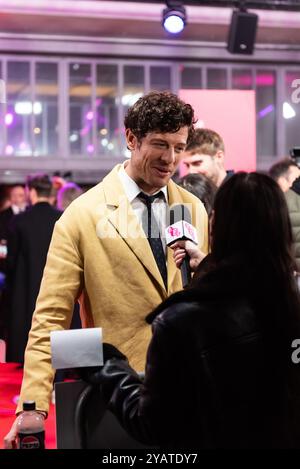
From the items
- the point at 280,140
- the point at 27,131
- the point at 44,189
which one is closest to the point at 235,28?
the point at 280,140

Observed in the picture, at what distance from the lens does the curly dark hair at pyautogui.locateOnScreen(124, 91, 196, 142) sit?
1.76 m

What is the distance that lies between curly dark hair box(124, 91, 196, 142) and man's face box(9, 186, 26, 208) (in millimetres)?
4446

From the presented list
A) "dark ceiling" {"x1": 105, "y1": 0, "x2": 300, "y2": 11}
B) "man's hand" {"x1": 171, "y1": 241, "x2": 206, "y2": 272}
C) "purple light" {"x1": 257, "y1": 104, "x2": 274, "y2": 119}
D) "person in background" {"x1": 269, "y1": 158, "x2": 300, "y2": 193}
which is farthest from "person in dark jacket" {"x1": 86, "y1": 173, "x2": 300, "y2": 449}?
"purple light" {"x1": 257, "y1": 104, "x2": 274, "y2": 119}

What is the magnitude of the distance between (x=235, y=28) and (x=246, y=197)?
4630 millimetres

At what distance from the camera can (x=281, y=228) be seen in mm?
1365

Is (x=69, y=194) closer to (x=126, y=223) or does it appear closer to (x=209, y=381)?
(x=126, y=223)

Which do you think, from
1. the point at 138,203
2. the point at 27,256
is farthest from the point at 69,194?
the point at 138,203

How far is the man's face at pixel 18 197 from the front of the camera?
6121mm

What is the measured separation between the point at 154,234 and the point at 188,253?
0.16 m

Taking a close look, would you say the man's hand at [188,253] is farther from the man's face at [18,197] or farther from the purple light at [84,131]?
the purple light at [84,131]

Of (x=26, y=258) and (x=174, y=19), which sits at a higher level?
(x=174, y=19)

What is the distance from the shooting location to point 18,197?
20.1 feet

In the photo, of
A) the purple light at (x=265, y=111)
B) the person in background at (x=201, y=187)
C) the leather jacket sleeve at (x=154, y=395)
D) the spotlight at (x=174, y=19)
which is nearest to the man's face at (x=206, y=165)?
the person in background at (x=201, y=187)
